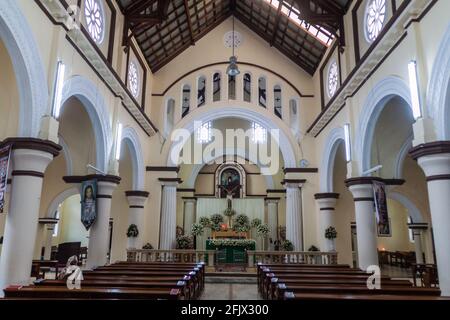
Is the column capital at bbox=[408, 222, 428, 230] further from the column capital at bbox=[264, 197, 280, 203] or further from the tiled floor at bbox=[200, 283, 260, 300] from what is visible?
the column capital at bbox=[264, 197, 280, 203]

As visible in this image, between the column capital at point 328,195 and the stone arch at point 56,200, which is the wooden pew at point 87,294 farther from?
the column capital at point 328,195


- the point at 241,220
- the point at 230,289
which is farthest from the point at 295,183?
the point at 230,289

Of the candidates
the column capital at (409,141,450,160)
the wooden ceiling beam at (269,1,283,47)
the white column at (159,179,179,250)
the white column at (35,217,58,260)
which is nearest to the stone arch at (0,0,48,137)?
the column capital at (409,141,450,160)

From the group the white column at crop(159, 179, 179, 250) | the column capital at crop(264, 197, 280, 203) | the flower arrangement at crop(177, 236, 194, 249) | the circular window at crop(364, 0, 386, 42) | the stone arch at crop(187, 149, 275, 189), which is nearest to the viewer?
the circular window at crop(364, 0, 386, 42)

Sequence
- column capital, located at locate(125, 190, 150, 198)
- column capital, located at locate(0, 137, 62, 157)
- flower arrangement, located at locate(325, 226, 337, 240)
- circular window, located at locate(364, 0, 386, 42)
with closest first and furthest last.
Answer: column capital, located at locate(0, 137, 62, 157) → circular window, located at locate(364, 0, 386, 42) → flower arrangement, located at locate(325, 226, 337, 240) → column capital, located at locate(125, 190, 150, 198)

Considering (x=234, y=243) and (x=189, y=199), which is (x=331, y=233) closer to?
(x=234, y=243)

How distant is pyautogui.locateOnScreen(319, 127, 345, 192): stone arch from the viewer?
13.7 meters

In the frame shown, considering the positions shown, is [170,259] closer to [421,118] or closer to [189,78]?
[189,78]

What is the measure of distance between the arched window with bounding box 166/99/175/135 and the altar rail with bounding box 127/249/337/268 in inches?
230

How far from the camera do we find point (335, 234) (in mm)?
14047

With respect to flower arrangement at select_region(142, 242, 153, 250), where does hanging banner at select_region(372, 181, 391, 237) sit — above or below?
above

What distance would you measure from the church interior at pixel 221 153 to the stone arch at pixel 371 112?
62 mm

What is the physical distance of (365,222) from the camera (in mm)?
10273

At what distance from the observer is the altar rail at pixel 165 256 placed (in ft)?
43.2
